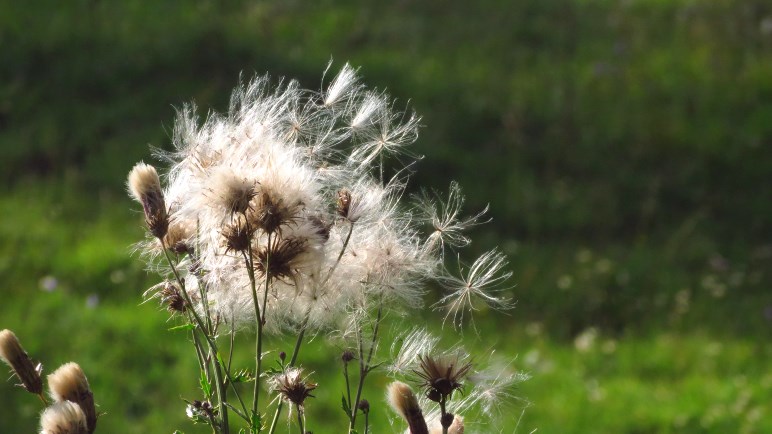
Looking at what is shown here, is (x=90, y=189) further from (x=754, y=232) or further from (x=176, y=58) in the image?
(x=754, y=232)

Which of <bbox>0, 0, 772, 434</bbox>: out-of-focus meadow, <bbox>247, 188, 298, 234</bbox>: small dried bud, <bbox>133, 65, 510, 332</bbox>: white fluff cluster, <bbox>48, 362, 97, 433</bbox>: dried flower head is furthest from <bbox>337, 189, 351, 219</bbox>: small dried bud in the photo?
<bbox>0, 0, 772, 434</bbox>: out-of-focus meadow

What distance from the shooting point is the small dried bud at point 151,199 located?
54.2 inches

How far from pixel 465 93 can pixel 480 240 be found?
4.30 ft

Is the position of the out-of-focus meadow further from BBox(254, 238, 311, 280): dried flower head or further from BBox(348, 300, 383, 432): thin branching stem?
BBox(254, 238, 311, 280): dried flower head

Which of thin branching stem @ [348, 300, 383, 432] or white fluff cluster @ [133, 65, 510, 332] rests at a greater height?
white fluff cluster @ [133, 65, 510, 332]

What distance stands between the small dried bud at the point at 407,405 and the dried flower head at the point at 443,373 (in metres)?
0.03

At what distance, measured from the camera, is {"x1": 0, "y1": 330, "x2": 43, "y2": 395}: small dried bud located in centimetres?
140

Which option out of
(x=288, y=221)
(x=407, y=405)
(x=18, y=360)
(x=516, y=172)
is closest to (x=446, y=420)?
(x=407, y=405)

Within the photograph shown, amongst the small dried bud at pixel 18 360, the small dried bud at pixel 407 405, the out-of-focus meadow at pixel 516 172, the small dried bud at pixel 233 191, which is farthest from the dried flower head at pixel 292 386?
the out-of-focus meadow at pixel 516 172

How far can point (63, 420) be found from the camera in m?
1.23

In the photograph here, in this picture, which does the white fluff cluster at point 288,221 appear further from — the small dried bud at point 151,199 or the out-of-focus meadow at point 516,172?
the out-of-focus meadow at point 516,172

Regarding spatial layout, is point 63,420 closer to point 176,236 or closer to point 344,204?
point 176,236

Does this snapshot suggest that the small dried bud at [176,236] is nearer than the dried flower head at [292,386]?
No

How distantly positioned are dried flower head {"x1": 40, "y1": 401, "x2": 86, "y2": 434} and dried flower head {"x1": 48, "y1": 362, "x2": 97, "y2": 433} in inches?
3.0
